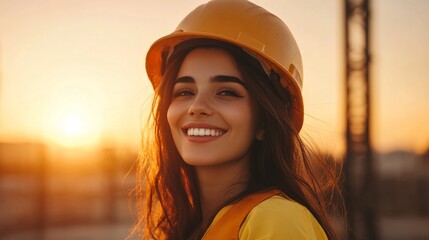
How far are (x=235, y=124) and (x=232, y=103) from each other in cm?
7

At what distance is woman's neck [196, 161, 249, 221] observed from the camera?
231 centimetres

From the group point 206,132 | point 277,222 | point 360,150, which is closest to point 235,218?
point 277,222

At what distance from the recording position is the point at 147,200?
274 centimetres

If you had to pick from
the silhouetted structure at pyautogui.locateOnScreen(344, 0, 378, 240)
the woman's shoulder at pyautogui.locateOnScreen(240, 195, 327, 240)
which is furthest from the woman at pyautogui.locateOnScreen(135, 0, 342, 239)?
the silhouetted structure at pyautogui.locateOnScreen(344, 0, 378, 240)

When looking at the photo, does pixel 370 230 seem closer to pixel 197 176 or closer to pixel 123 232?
pixel 197 176

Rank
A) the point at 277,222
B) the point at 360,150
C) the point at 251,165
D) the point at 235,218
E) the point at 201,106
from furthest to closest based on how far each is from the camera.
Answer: the point at 360,150 → the point at 251,165 → the point at 201,106 → the point at 235,218 → the point at 277,222

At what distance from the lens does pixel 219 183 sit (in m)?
2.36

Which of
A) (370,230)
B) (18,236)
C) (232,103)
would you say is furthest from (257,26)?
(18,236)

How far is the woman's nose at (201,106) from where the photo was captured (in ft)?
7.20

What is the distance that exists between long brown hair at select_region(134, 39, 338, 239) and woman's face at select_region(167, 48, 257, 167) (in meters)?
0.03

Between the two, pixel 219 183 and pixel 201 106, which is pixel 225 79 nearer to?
pixel 201 106

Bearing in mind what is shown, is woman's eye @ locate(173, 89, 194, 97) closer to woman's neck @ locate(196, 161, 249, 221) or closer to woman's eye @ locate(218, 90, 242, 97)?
woman's eye @ locate(218, 90, 242, 97)

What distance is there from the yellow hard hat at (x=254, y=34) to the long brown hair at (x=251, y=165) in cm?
3

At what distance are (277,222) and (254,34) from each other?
704mm
